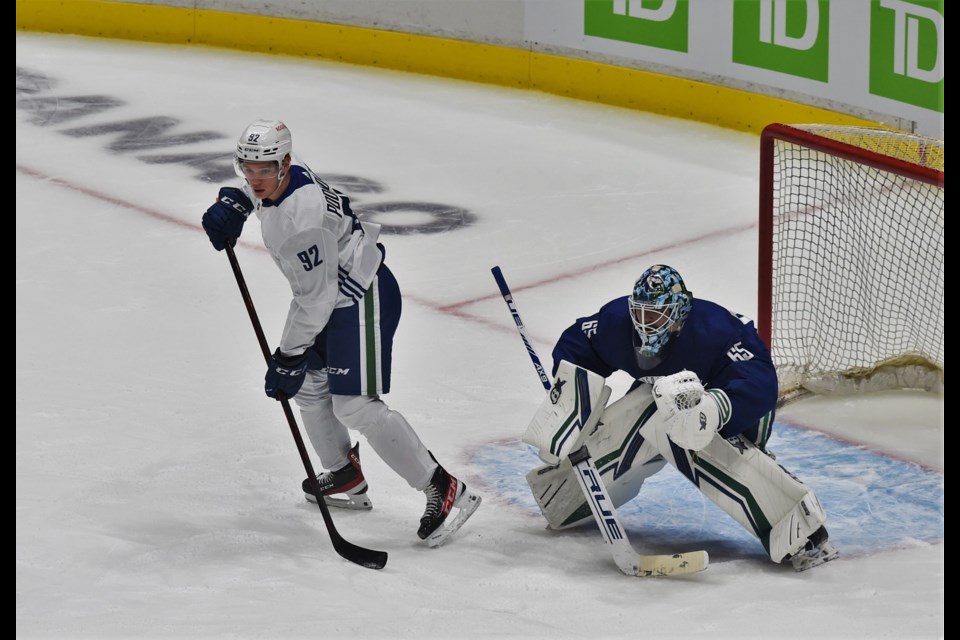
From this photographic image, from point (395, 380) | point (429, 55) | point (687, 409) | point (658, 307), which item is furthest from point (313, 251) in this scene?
point (429, 55)

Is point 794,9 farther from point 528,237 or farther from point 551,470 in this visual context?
point 551,470

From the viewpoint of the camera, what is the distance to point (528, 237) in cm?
662

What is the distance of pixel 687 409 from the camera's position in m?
3.62

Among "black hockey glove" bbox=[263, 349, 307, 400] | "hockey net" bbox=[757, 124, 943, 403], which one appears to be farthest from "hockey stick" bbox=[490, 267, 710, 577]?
"hockey net" bbox=[757, 124, 943, 403]

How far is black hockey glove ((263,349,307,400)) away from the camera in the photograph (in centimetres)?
388

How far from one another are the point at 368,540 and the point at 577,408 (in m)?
0.66

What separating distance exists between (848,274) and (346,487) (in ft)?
6.19

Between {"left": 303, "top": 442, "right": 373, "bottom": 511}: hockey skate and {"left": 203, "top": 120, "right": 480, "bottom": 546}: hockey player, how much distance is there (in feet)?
0.23

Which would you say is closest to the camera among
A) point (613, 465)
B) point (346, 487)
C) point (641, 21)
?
point (613, 465)

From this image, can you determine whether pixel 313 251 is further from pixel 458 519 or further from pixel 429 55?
pixel 429 55

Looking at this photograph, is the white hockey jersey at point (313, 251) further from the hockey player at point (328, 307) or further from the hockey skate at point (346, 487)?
the hockey skate at point (346, 487)

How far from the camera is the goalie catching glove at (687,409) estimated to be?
3625 millimetres

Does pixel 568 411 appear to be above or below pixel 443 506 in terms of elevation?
above
